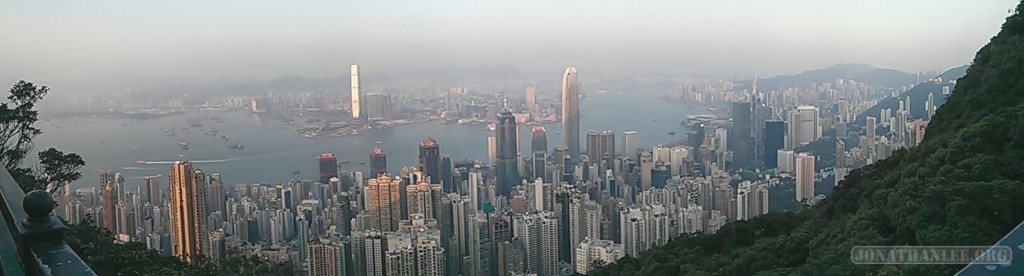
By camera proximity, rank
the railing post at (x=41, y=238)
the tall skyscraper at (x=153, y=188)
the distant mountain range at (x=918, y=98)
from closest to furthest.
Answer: the railing post at (x=41, y=238) < the distant mountain range at (x=918, y=98) < the tall skyscraper at (x=153, y=188)

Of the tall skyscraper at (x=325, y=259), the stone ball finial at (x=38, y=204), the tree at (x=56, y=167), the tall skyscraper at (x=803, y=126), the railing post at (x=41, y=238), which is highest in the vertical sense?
the stone ball finial at (x=38, y=204)

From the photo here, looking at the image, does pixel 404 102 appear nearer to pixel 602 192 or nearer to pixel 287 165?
pixel 287 165

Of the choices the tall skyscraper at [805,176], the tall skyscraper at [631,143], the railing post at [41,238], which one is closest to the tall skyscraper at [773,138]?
the tall skyscraper at [805,176]

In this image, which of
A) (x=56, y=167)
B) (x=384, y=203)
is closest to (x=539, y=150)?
(x=384, y=203)

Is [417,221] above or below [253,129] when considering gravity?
below

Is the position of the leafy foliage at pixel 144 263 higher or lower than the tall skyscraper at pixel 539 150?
higher

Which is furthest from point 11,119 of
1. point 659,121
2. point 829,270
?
point 659,121

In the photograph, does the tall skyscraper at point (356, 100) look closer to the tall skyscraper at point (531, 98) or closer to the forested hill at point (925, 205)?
the tall skyscraper at point (531, 98)
